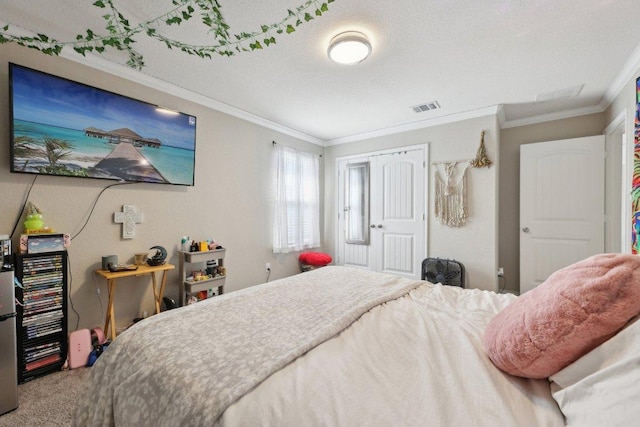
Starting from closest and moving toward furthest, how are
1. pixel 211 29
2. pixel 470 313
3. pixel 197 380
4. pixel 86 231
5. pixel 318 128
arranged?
pixel 197 380 < pixel 470 313 < pixel 211 29 < pixel 86 231 < pixel 318 128

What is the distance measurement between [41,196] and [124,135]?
2.54 ft

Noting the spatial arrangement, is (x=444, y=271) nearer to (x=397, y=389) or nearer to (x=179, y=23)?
(x=397, y=389)

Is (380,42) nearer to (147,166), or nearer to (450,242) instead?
(147,166)

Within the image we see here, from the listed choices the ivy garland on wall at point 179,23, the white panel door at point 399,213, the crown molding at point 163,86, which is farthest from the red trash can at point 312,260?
the ivy garland on wall at point 179,23

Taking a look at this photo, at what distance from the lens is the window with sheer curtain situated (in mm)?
3861

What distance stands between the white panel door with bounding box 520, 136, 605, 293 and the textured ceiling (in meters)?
0.58

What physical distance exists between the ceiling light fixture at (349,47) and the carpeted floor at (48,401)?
2.97 m

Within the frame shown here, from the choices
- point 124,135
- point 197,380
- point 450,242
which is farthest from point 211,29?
point 450,242

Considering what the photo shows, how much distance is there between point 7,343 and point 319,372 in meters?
2.05

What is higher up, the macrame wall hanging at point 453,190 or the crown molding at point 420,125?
the crown molding at point 420,125

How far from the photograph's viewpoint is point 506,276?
12.3 feet

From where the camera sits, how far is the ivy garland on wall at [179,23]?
1.72m

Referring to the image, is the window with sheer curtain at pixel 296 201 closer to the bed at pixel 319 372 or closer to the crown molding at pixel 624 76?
the bed at pixel 319 372

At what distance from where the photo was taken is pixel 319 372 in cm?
87
